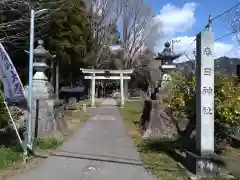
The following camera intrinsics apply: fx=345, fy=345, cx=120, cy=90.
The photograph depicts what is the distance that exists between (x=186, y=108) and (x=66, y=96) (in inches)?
1448

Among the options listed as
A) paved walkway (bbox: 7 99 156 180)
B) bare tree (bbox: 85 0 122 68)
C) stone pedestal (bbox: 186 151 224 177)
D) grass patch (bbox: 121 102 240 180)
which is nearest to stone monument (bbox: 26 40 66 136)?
paved walkway (bbox: 7 99 156 180)

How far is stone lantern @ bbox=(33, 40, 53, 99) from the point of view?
12.5 m

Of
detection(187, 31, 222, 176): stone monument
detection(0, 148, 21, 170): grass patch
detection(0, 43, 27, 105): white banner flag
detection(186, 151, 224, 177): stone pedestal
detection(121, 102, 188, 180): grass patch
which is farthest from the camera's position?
detection(0, 43, 27, 105): white banner flag

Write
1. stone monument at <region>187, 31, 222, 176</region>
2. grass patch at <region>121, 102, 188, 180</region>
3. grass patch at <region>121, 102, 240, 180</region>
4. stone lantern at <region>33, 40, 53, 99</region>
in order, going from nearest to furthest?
grass patch at <region>121, 102, 188, 180</region>, grass patch at <region>121, 102, 240, 180</region>, stone monument at <region>187, 31, 222, 176</region>, stone lantern at <region>33, 40, 53, 99</region>

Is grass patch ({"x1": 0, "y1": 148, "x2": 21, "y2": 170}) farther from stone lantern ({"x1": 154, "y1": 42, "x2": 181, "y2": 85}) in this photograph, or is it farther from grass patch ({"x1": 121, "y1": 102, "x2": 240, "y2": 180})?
stone lantern ({"x1": 154, "y1": 42, "x2": 181, "y2": 85})

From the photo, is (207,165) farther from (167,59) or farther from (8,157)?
(167,59)

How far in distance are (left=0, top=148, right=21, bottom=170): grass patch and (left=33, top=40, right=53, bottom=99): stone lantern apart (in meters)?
3.21

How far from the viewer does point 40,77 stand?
13.0m

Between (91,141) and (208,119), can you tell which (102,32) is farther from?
(208,119)

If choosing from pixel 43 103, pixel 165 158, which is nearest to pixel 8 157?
pixel 43 103

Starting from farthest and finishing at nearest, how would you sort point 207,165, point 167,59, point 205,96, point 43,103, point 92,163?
1. point 167,59
2. point 43,103
3. point 92,163
4. point 205,96
5. point 207,165

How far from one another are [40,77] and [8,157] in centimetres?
500

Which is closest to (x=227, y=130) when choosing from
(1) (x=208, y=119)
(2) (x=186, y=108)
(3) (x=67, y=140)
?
(2) (x=186, y=108)

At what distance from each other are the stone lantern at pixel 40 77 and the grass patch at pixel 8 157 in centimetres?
321
